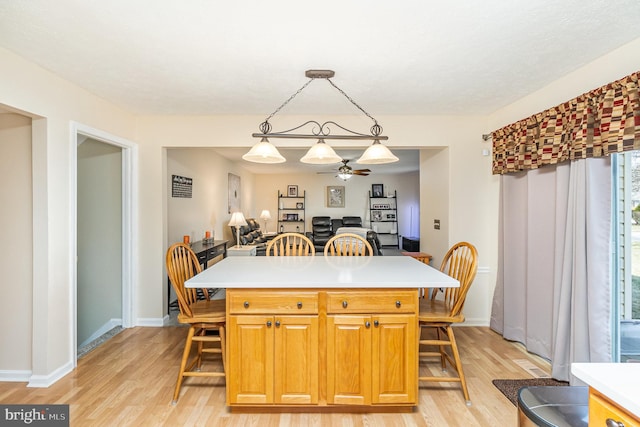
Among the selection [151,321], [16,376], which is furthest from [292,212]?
[16,376]

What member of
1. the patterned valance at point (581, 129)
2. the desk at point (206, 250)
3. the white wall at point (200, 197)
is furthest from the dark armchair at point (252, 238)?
the patterned valance at point (581, 129)

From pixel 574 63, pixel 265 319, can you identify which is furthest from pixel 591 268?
pixel 265 319

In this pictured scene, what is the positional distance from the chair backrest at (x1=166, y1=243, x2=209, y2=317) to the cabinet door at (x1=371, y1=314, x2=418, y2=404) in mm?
1276

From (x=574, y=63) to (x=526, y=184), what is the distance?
1.05 m

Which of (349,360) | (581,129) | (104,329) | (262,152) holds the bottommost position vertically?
(104,329)

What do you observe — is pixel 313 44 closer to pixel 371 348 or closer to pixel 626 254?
pixel 371 348

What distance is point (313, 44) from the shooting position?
2059 mm

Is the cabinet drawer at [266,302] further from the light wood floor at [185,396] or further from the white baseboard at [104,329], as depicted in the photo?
the white baseboard at [104,329]

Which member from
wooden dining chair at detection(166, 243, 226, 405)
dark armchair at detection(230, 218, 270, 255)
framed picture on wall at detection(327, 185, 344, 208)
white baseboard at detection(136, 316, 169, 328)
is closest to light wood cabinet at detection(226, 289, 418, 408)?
wooden dining chair at detection(166, 243, 226, 405)

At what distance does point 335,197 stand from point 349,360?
7.69 meters

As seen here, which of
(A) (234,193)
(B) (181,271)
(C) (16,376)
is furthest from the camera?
(A) (234,193)

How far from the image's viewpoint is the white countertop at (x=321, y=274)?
1919mm

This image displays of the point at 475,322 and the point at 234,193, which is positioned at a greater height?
the point at 234,193

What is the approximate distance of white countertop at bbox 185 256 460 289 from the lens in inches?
75.5
